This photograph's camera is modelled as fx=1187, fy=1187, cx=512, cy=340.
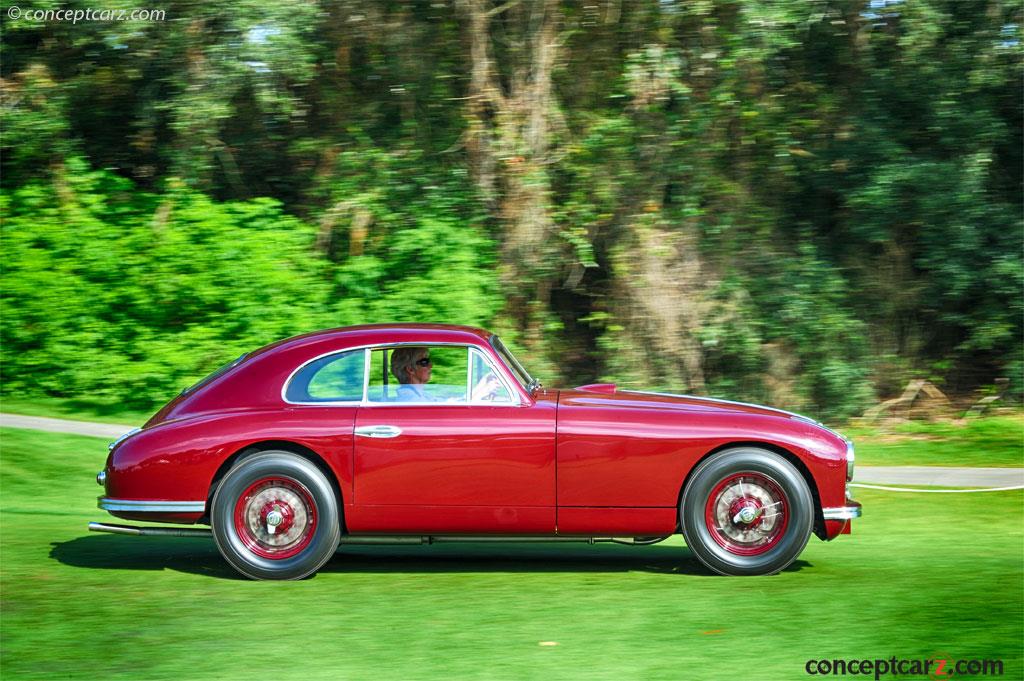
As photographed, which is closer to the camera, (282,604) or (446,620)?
(446,620)

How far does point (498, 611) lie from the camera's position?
6.32 m

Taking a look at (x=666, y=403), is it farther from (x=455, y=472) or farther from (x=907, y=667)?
(x=907, y=667)

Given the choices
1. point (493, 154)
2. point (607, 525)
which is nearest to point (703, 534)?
point (607, 525)

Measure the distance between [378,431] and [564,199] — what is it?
9.16m

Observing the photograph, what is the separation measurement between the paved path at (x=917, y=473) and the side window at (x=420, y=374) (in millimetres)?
5403

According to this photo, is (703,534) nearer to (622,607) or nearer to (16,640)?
(622,607)

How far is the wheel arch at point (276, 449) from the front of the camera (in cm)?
720

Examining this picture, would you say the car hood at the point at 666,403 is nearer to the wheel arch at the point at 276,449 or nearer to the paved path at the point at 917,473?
the wheel arch at the point at 276,449

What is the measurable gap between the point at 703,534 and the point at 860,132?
10007 mm

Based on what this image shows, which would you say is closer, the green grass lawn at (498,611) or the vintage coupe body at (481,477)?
the green grass lawn at (498,611)

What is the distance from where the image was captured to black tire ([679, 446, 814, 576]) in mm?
7094

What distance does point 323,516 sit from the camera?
7.10 metres

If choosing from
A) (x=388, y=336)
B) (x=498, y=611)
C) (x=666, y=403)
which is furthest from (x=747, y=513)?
(x=388, y=336)

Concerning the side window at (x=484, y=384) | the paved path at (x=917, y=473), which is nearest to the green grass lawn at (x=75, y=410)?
the paved path at (x=917, y=473)
